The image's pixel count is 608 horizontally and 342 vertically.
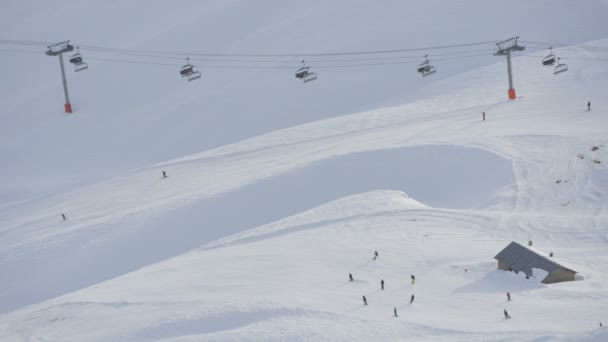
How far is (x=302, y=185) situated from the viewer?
42.4m

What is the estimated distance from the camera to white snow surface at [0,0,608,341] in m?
28.6

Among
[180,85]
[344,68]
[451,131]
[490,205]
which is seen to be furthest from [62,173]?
[490,205]

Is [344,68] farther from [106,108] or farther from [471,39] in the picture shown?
[106,108]

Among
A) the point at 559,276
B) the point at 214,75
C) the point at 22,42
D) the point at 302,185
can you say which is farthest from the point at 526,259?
the point at 22,42

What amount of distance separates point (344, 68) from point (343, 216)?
2508cm

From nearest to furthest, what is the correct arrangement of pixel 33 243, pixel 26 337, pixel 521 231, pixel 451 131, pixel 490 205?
pixel 26 337 → pixel 521 231 → pixel 490 205 → pixel 33 243 → pixel 451 131

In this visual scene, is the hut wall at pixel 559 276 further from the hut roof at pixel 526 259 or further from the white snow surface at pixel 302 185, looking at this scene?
the white snow surface at pixel 302 185

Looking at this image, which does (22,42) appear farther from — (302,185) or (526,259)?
(526,259)

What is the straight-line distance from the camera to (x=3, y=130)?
202 feet

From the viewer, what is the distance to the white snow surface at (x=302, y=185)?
28.6 meters

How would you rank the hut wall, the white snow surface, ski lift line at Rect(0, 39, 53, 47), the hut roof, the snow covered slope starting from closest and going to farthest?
the white snow surface < the hut wall < the hut roof < the snow covered slope < ski lift line at Rect(0, 39, 53, 47)

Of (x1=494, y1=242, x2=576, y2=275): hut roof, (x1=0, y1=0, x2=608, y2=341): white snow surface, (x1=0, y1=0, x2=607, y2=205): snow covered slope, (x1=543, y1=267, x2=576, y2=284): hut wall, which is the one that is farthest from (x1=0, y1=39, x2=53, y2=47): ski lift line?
(x1=543, y1=267, x2=576, y2=284): hut wall

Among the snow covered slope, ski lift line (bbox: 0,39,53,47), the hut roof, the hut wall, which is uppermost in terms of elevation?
ski lift line (bbox: 0,39,53,47)

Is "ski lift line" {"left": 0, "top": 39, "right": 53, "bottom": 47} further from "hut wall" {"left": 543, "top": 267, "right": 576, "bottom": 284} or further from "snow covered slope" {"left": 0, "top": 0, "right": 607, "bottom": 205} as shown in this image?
"hut wall" {"left": 543, "top": 267, "right": 576, "bottom": 284}
